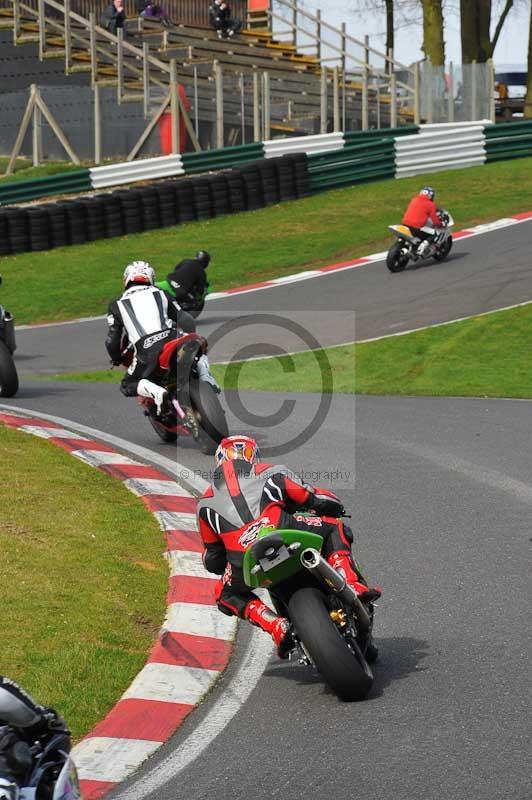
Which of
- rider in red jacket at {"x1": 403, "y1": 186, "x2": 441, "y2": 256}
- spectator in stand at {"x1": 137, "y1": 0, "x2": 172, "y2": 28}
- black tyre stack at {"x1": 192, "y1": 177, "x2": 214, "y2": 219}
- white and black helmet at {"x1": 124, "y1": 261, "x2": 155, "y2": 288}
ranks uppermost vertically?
spectator in stand at {"x1": 137, "y1": 0, "x2": 172, "y2": 28}

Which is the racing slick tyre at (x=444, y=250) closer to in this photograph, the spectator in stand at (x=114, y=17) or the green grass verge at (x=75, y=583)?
the green grass verge at (x=75, y=583)

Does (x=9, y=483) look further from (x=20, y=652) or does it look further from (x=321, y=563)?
(x=321, y=563)

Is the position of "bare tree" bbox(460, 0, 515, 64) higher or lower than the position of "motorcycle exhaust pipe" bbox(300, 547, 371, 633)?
higher

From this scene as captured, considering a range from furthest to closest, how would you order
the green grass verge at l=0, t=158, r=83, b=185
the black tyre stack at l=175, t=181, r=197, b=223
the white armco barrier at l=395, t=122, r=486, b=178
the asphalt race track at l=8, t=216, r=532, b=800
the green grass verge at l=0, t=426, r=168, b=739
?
the green grass verge at l=0, t=158, r=83, b=185
the white armco barrier at l=395, t=122, r=486, b=178
the black tyre stack at l=175, t=181, r=197, b=223
the green grass verge at l=0, t=426, r=168, b=739
the asphalt race track at l=8, t=216, r=532, b=800

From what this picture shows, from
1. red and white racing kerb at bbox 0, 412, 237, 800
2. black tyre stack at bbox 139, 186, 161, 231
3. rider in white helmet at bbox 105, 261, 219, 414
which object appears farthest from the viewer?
black tyre stack at bbox 139, 186, 161, 231

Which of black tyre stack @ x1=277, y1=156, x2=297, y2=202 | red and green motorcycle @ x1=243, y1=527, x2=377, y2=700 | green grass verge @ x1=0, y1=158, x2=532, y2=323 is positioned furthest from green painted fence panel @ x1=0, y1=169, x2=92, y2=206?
red and green motorcycle @ x1=243, y1=527, x2=377, y2=700

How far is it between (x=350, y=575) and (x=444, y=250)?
1751cm

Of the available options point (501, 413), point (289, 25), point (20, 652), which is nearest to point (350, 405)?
point (501, 413)

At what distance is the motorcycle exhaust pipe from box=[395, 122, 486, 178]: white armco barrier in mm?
25070

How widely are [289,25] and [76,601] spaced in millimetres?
35422

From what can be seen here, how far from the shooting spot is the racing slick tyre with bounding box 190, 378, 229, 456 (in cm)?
1096

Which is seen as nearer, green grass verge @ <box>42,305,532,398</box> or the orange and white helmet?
the orange and white helmet

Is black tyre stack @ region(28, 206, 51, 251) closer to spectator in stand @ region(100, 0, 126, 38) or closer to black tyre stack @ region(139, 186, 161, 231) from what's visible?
black tyre stack @ region(139, 186, 161, 231)

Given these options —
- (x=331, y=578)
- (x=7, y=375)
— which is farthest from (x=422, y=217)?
(x=331, y=578)
